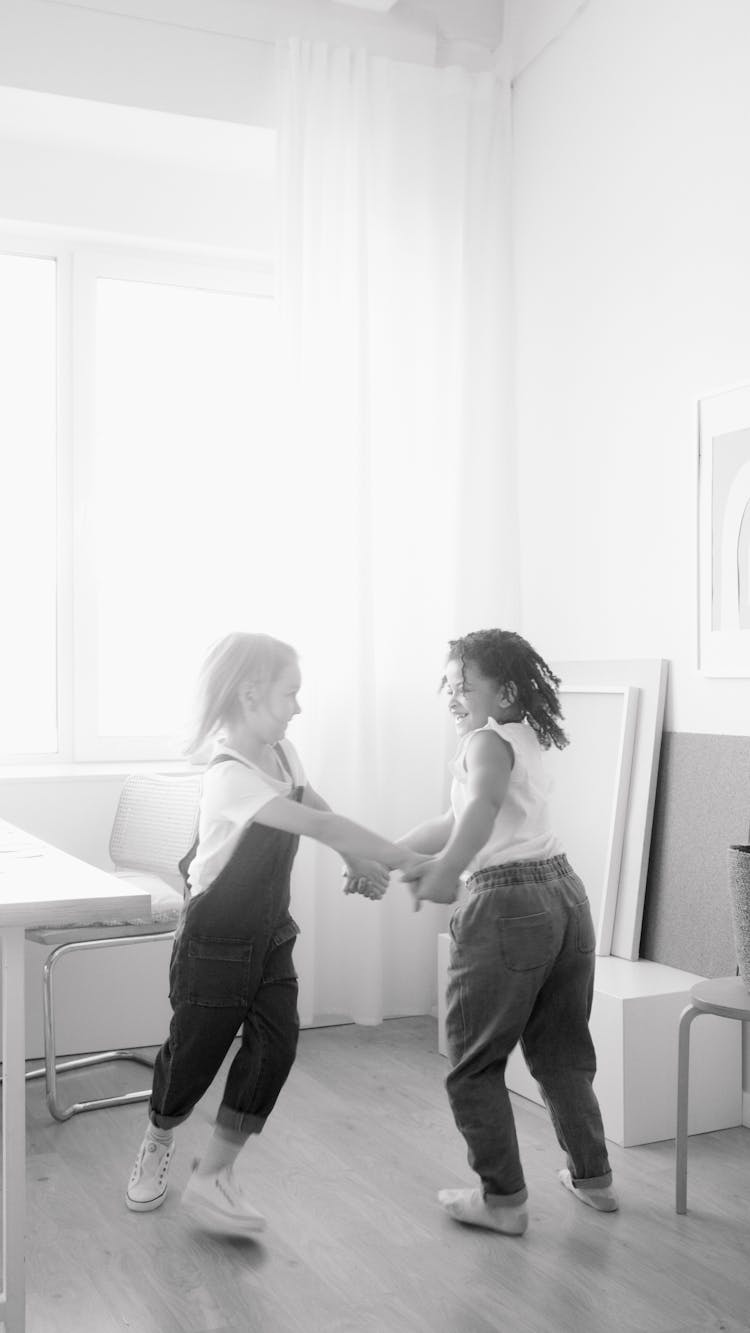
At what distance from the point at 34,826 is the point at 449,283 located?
2.07 meters

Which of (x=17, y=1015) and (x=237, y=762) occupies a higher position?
(x=237, y=762)

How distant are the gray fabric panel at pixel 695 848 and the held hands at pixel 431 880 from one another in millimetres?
942

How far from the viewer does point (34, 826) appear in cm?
366

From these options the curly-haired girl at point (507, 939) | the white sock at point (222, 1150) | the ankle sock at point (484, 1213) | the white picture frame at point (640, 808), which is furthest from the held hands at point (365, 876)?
the white picture frame at point (640, 808)

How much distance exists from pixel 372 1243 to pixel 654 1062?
0.81 meters

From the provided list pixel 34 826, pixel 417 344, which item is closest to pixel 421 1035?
pixel 34 826

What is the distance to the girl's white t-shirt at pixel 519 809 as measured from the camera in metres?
2.32

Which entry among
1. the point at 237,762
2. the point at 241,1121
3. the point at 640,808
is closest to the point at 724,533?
the point at 640,808

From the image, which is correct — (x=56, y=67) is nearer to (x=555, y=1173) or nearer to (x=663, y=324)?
(x=663, y=324)

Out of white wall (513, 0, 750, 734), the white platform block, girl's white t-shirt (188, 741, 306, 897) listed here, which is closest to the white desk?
girl's white t-shirt (188, 741, 306, 897)

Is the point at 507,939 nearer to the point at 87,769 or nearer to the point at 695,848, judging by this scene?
the point at 695,848

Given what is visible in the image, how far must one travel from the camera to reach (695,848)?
121 inches

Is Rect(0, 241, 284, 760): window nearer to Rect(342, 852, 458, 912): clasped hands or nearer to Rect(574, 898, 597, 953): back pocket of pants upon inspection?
Rect(342, 852, 458, 912): clasped hands

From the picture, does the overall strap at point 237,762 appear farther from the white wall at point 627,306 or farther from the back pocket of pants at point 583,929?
the white wall at point 627,306
